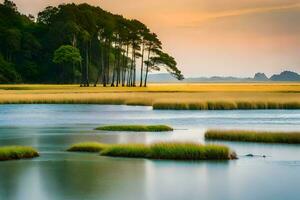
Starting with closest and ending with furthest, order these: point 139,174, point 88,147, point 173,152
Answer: point 139,174, point 173,152, point 88,147

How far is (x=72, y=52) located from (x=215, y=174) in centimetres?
7637

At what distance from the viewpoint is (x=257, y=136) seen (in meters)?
34.9

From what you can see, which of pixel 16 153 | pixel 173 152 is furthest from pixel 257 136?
pixel 16 153

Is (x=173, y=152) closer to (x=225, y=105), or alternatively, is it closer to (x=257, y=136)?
(x=257, y=136)

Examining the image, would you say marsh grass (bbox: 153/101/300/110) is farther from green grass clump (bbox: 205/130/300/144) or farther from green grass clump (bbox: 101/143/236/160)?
green grass clump (bbox: 101/143/236/160)

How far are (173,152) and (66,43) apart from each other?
84926 millimetres

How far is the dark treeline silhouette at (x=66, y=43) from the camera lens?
104m

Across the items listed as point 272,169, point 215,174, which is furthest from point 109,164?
point 272,169

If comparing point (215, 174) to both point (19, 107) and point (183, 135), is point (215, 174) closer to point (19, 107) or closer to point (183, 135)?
point (183, 135)

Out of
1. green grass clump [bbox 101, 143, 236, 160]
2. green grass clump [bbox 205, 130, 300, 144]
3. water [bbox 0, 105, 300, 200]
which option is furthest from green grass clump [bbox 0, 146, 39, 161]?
green grass clump [bbox 205, 130, 300, 144]

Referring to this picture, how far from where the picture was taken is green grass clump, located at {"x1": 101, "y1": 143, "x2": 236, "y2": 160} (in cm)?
2769

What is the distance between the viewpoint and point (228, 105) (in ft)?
209

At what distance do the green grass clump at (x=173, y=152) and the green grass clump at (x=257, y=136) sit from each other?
646cm

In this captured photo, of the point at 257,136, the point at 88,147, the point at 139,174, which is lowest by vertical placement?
the point at 139,174
